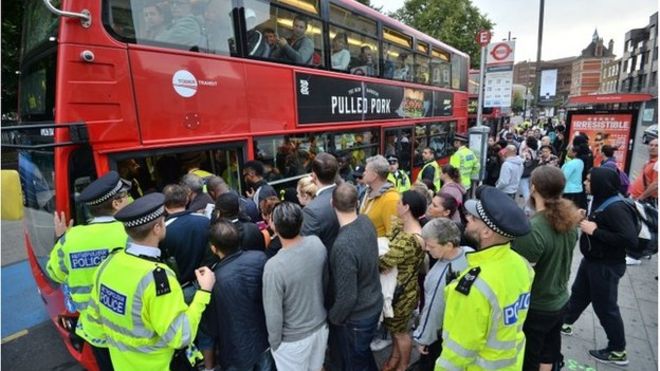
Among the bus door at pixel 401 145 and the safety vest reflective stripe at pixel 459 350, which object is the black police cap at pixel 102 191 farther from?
the bus door at pixel 401 145

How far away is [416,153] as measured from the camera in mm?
8820

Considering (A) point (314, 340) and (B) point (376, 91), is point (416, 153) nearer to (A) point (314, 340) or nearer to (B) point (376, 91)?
(B) point (376, 91)

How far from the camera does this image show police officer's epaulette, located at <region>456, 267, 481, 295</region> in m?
1.92

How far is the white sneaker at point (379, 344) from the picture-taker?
3.78 metres

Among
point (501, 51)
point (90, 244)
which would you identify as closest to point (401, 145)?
point (501, 51)

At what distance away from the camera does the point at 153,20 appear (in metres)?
3.45

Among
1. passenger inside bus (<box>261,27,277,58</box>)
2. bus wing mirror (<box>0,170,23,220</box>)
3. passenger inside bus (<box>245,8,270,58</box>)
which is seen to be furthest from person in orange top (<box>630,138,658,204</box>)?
bus wing mirror (<box>0,170,23,220</box>)

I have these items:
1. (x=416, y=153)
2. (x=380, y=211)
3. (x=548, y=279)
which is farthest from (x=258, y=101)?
(x=416, y=153)

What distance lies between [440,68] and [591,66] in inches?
4033

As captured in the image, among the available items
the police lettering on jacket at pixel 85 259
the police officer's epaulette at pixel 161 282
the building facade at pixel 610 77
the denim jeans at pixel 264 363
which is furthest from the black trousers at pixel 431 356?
the building facade at pixel 610 77

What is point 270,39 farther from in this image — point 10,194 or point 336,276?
point 336,276

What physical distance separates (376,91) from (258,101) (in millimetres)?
3111

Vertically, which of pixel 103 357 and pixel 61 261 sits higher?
pixel 61 261

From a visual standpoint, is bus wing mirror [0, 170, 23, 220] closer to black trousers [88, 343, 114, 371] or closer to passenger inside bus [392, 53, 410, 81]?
black trousers [88, 343, 114, 371]
